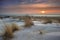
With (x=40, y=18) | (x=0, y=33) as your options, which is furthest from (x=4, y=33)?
(x=40, y=18)

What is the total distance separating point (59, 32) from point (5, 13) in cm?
128

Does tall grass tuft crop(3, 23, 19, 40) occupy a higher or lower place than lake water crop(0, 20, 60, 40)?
higher

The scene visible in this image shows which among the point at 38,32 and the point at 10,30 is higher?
the point at 10,30

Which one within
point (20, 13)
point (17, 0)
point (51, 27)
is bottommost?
point (51, 27)

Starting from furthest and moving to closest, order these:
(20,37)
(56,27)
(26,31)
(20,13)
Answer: (20,13) < (56,27) < (26,31) < (20,37)

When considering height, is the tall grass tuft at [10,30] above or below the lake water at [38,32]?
above

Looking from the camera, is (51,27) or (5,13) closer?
(51,27)

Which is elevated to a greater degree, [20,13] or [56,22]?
[20,13]

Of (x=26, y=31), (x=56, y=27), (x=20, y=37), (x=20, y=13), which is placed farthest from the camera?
(x=20, y=13)

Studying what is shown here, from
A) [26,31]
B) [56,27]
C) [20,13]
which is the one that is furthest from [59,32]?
[20,13]

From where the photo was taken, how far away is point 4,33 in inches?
111

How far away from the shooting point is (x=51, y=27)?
3.26 m

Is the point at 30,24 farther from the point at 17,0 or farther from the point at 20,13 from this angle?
the point at 17,0

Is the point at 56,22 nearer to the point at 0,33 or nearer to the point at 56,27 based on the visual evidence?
the point at 56,27
